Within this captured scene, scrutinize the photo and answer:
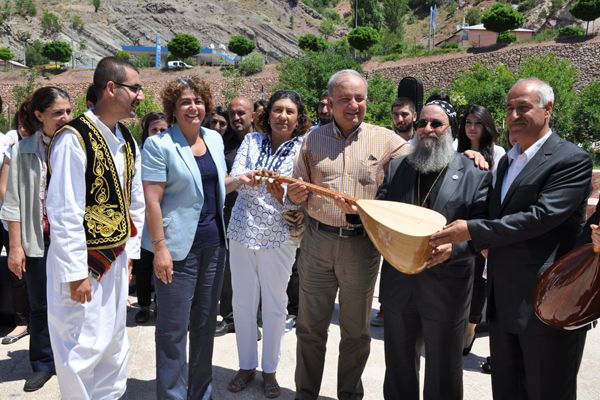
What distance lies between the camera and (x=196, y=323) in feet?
10.5

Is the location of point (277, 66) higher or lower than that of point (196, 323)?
higher

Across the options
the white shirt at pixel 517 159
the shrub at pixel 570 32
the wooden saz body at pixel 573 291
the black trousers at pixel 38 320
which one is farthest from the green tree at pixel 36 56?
the wooden saz body at pixel 573 291

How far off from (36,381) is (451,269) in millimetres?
2741

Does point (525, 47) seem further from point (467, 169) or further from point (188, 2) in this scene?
point (188, 2)

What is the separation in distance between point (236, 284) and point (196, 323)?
0.50 m

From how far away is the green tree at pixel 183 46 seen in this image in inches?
2015

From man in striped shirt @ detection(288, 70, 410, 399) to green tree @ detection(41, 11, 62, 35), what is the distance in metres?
70.8

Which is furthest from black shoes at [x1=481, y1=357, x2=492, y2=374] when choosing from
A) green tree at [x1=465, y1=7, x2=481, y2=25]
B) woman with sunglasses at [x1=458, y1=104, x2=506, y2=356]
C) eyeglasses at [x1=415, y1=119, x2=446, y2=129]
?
green tree at [x1=465, y1=7, x2=481, y2=25]

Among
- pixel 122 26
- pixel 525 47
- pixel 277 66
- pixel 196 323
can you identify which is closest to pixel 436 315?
pixel 196 323

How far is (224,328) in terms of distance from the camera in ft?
15.0

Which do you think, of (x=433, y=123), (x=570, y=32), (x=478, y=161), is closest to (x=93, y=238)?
(x=433, y=123)

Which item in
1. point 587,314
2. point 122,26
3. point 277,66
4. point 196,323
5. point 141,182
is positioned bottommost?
point 196,323

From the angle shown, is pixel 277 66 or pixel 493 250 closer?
pixel 493 250

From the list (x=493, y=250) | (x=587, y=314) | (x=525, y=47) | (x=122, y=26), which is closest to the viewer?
(x=587, y=314)
